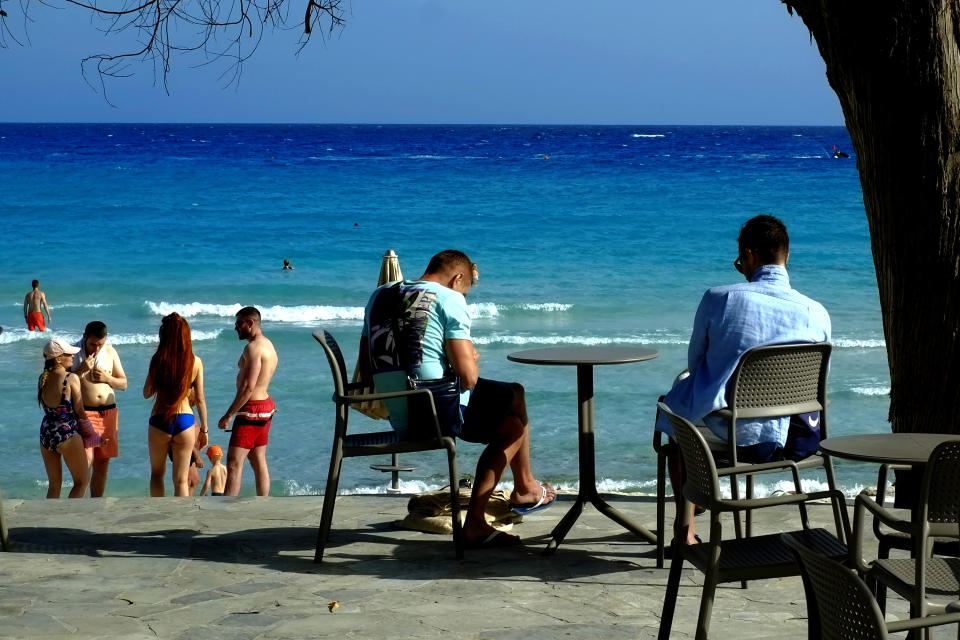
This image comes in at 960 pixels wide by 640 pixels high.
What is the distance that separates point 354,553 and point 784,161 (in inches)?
2274

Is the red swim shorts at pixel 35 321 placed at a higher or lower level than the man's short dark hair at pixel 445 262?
lower

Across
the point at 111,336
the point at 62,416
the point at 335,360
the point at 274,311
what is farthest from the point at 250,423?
the point at 274,311

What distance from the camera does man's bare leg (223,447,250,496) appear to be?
751 cm

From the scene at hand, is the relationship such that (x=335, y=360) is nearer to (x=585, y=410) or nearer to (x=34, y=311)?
(x=585, y=410)

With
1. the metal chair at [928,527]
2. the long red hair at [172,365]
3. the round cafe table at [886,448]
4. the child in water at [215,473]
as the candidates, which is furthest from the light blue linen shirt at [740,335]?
the child in water at [215,473]

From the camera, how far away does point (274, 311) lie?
67.1ft

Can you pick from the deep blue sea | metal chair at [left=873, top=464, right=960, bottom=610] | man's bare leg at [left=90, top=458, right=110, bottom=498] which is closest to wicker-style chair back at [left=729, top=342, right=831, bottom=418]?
metal chair at [left=873, top=464, right=960, bottom=610]

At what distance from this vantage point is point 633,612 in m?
4.22

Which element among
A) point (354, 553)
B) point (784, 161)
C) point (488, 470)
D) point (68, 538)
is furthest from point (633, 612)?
point (784, 161)

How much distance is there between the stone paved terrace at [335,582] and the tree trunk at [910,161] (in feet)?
3.40

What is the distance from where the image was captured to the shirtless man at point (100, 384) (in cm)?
743

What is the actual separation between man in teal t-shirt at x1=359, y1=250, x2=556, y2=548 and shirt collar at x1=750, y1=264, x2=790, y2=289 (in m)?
1.15

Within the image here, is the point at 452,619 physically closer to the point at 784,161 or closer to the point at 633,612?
the point at 633,612

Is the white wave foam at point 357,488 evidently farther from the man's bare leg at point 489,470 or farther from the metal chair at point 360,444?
the metal chair at point 360,444
